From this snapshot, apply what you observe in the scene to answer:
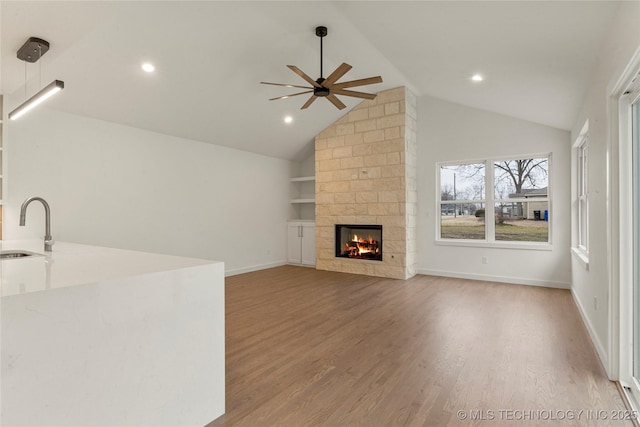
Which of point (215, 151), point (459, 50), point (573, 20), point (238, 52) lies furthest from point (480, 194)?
point (215, 151)

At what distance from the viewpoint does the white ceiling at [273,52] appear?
2.68 metres

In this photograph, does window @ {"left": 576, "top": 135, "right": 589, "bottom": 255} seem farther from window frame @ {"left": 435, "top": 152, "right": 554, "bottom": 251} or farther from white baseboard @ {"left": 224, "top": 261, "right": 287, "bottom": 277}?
white baseboard @ {"left": 224, "top": 261, "right": 287, "bottom": 277}

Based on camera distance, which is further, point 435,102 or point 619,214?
point 435,102

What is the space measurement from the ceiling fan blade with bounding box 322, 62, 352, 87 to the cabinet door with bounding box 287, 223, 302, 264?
418 cm

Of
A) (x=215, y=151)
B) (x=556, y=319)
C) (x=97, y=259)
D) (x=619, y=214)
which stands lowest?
(x=556, y=319)

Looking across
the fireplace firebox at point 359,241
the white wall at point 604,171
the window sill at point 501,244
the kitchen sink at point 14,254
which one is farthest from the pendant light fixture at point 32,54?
the window sill at point 501,244

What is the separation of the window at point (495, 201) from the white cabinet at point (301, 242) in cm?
272

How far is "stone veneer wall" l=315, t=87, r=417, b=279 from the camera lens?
5.64 metres

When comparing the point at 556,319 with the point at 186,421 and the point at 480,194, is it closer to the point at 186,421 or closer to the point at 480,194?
the point at 480,194

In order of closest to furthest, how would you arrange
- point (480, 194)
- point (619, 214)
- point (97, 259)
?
point (97, 259), point (619, 214), point (480, 194)

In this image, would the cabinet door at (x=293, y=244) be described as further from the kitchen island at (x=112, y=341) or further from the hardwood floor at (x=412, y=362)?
the kitchen island at (x=112, y=341)

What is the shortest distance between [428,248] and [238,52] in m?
4.56

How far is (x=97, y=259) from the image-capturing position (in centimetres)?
200

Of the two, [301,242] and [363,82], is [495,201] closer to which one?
[363,82]
